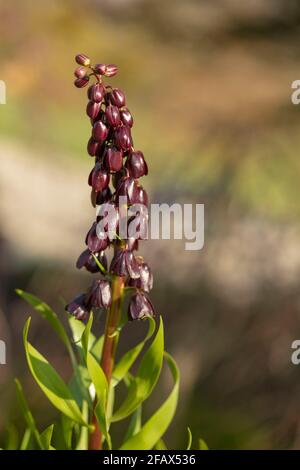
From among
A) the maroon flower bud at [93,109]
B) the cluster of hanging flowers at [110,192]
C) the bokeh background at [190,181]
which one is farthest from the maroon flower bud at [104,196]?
the bokeh background at [190,181]

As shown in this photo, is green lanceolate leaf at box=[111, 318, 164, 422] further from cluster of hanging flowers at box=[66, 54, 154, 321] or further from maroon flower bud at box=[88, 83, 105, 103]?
maroon flower bud at box=[88, 83, 105, 103]

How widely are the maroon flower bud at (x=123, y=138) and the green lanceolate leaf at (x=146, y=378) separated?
293 mm

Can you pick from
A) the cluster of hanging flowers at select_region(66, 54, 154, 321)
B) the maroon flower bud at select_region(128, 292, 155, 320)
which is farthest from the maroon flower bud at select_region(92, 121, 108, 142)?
the maroon flower bud at select_region(128, 292, 155, 320)

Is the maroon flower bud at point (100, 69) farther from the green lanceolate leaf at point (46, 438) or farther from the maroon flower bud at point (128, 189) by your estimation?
A: the green lanceolate leaf at point (46, 438)

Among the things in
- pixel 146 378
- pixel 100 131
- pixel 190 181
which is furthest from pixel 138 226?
pixel 190 181

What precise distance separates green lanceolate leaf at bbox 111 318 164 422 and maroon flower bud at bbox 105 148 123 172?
0.88ft

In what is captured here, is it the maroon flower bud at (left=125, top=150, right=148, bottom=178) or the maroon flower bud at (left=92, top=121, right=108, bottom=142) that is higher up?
the maroon flower bud at (left=92, top=121, right=108, bottom=142)

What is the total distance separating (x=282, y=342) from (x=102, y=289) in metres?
1.11

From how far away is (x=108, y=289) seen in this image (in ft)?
3.01

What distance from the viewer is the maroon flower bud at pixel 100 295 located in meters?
0.91

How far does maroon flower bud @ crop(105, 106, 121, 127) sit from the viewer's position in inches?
33.2

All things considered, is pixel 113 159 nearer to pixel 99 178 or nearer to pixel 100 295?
pixel 99 178

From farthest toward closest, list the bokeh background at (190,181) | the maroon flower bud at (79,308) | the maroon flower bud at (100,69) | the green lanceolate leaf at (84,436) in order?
the bokeh background at (190,181)
the green lanceolate leaf at (84,436)
the maroon flower bud at (79,308)
the maroon flower bud at (100,69)

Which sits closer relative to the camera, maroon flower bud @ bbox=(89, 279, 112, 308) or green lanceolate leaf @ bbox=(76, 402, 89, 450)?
maroon flower bud @ bbox=(89, 279, 112, 308)
